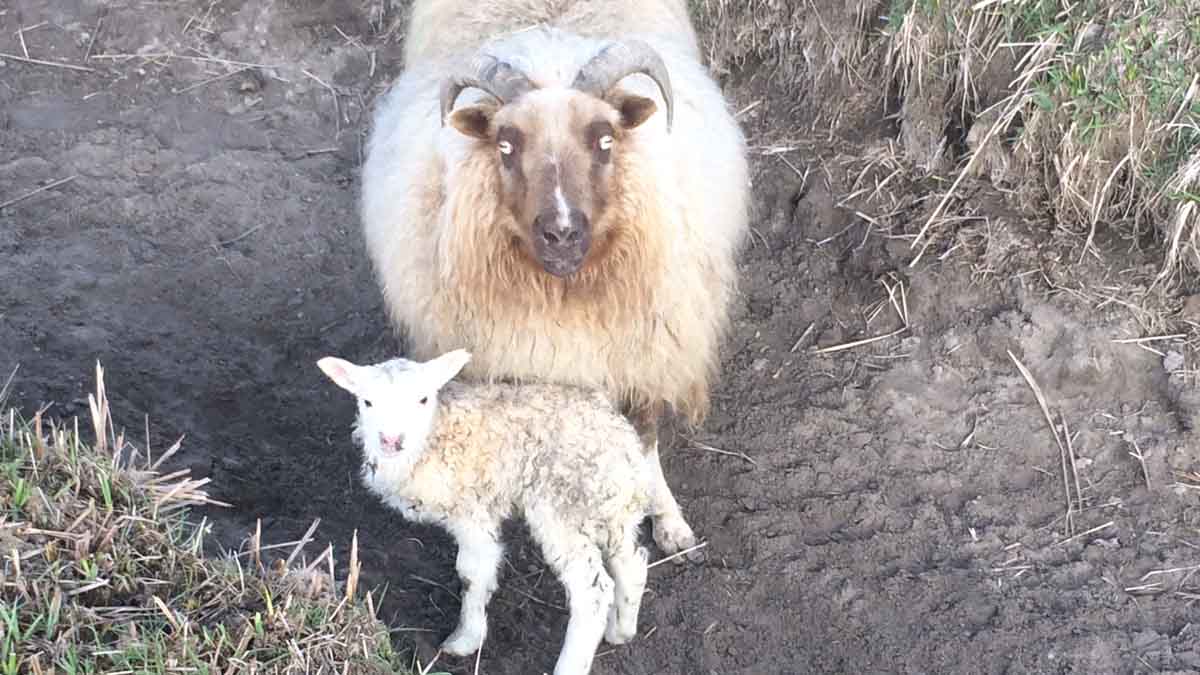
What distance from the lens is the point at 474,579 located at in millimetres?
3900

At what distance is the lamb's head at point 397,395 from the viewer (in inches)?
139

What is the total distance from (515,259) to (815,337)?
6.19 feet

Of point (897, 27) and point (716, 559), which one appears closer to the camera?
point (716, 559)

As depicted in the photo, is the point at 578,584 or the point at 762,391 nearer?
the point at 578,584

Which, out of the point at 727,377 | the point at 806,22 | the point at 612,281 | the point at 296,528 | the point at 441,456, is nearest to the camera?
the point at 441,456

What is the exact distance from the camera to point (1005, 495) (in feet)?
15.0

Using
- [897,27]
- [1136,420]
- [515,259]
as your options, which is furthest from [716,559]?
[897,27]

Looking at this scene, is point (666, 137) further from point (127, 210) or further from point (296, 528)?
point (127, 210)

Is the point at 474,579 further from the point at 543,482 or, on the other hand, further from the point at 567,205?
the point at 567,205

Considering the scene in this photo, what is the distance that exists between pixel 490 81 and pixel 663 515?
173cm

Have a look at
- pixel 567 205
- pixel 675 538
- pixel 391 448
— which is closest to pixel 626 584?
pixel 675 538

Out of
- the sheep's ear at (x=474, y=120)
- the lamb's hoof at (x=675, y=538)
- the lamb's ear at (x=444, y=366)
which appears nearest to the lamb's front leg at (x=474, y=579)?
the lamb's ear at (x=444, y=366)

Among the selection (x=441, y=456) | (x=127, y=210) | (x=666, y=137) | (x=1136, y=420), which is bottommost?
(x=127, y=210)

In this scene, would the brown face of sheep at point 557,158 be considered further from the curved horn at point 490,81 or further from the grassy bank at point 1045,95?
the grassy bank at point 1045,95
